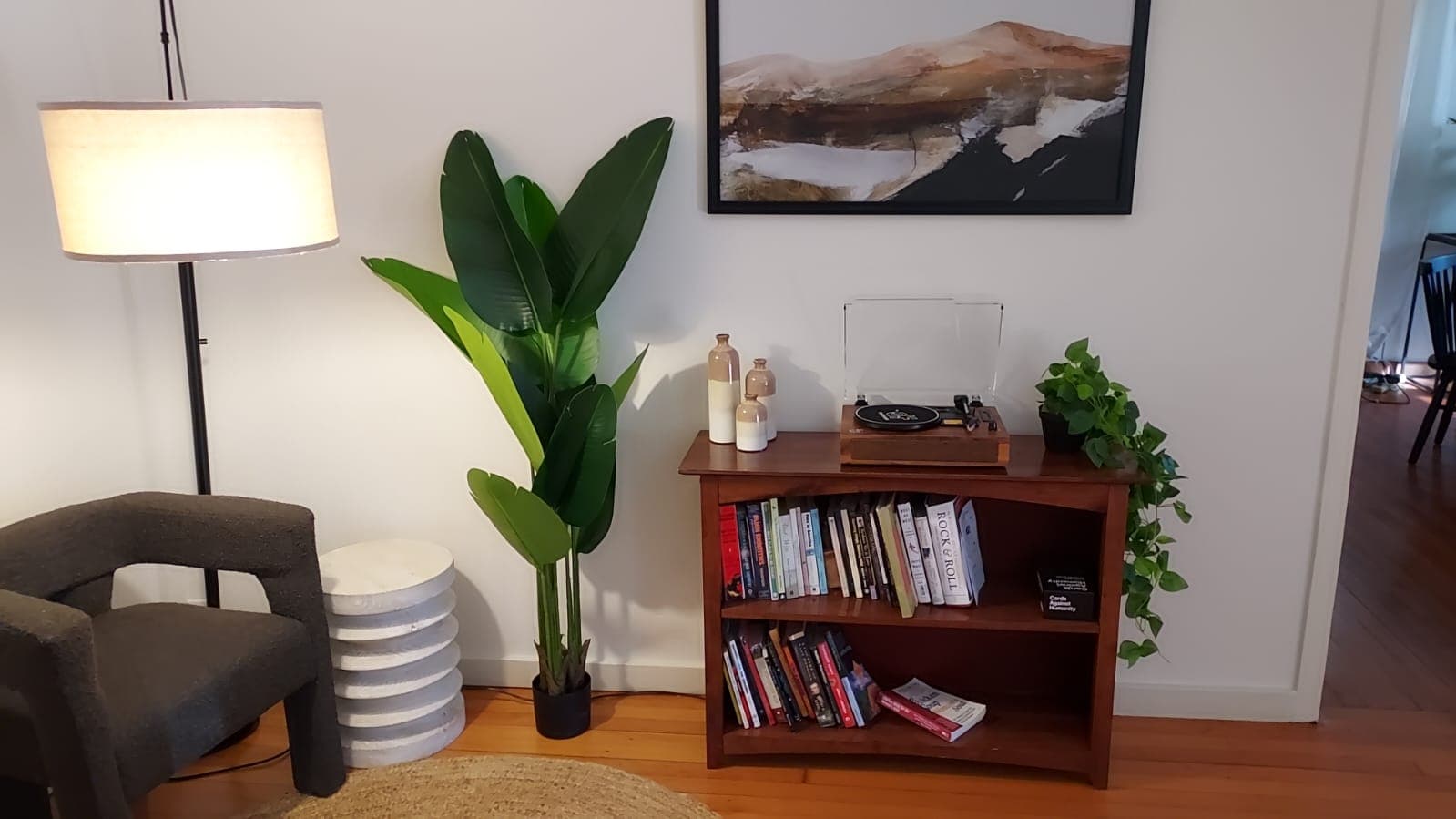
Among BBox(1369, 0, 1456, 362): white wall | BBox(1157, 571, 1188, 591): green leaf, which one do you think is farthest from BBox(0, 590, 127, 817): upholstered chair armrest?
BBox(1369, 0, 1456, 362): white wall

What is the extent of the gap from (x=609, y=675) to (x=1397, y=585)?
2302 millimetres

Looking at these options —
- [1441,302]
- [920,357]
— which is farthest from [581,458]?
[1441,302]

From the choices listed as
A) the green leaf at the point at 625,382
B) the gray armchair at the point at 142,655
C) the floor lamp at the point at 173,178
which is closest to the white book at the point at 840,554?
the green leaf at the point at 625,382

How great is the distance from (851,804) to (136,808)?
1421 mm

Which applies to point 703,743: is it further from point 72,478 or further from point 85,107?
point 85,107

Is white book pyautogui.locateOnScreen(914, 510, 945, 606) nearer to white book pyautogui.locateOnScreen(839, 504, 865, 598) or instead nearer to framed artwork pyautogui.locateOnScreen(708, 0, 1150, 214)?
white book pyautogui.locateOnScreen(839, 504, 865, 598)

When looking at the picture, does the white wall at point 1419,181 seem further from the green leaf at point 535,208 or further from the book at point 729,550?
the green leaf at point 535,208

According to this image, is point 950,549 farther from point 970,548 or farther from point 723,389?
point 723,389

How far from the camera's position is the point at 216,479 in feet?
8.67

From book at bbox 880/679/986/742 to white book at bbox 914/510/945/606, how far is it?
0.87 feet

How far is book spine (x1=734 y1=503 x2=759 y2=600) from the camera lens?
7.28ft

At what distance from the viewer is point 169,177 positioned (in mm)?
1769

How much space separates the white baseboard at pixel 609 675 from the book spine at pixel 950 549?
0.70 m

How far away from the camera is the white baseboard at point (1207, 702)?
2449 millimetres
